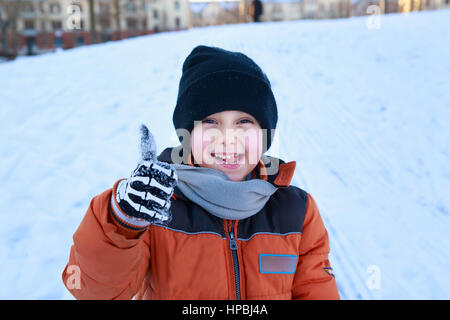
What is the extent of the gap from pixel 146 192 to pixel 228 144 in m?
0.42

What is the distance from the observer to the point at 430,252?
2.74 m

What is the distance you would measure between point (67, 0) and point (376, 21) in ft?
93.3

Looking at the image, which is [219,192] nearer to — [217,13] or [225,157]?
[225,157]

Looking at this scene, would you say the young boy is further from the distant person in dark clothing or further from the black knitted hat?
the distant person in dark clothing

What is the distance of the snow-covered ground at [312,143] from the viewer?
2580 millimetres

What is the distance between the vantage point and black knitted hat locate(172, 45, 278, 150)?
146 centimetres

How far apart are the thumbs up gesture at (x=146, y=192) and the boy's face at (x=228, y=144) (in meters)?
0.30

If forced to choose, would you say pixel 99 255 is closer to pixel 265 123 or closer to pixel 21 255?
pixel 265 123

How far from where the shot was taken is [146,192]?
1.09 metres

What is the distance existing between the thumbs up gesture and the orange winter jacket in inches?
2.0

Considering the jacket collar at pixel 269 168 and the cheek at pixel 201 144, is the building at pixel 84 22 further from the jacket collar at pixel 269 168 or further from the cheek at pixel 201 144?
the cheek at pixel 201 144

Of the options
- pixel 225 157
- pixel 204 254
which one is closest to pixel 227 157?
pixel 225 157

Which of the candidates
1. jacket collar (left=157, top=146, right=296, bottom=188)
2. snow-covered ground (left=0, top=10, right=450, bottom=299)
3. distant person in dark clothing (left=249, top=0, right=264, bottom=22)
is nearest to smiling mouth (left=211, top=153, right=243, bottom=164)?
jacket collar (left=157, top=146, right=296, bottom=188)

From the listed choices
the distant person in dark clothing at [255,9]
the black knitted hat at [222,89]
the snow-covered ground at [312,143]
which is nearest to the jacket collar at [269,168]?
the black knitted hat at [222,89]
